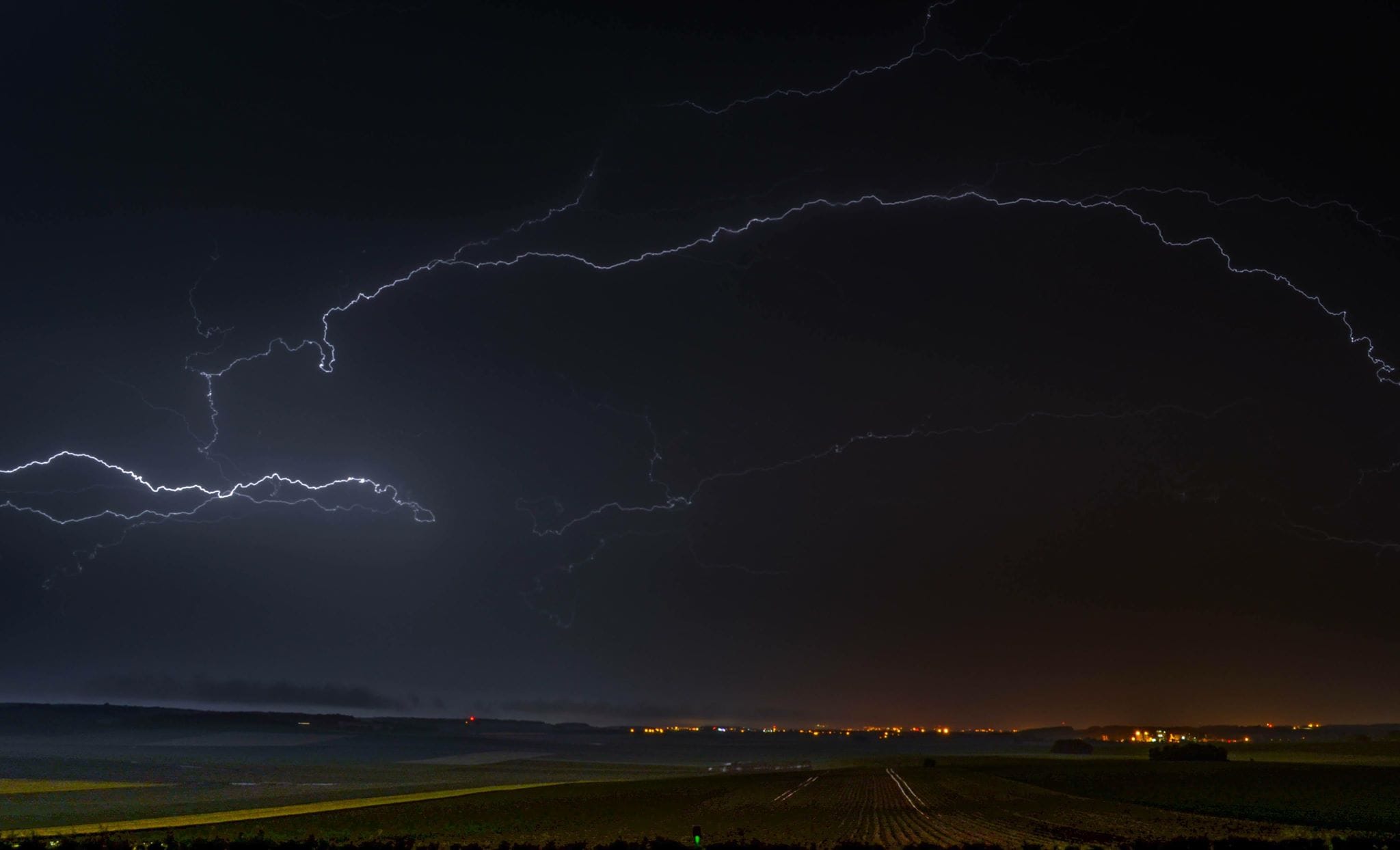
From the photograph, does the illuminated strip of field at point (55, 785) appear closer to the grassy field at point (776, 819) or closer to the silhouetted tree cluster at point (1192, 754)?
the grassy field at point (776, 819)

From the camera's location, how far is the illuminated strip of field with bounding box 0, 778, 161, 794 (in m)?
38.9

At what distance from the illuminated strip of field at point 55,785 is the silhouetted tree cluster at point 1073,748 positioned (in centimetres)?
7256

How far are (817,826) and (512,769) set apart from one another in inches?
1709

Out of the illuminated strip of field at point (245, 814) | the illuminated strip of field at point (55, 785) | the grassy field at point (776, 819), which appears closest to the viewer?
the grassy field at point (776, 819)

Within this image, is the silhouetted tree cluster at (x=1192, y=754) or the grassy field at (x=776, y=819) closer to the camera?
the grassy field at (x=776, y=819)

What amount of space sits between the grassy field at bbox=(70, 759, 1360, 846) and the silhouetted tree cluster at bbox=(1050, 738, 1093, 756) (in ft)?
170

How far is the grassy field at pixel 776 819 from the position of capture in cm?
2470

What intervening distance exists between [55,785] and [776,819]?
107 feet

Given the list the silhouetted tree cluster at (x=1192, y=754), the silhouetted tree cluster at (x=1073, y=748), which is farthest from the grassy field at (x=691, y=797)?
the silhouetted tree cluster at (x=1073, y=748)

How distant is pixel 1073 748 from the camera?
93625 millimetres

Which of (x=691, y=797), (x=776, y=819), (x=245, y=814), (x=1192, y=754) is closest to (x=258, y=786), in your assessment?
(x=245, y=814)

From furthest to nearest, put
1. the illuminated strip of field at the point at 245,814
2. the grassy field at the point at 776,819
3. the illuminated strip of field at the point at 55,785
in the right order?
the illuminated strip of field at the point at 55,785
the illuminated strip of field at the point at 245,814
the grassy field at the point at 776,819

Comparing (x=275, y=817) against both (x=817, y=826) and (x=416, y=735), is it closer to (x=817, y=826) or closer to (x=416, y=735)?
(x=817, y=826)

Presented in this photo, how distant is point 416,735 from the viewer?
137 meters
